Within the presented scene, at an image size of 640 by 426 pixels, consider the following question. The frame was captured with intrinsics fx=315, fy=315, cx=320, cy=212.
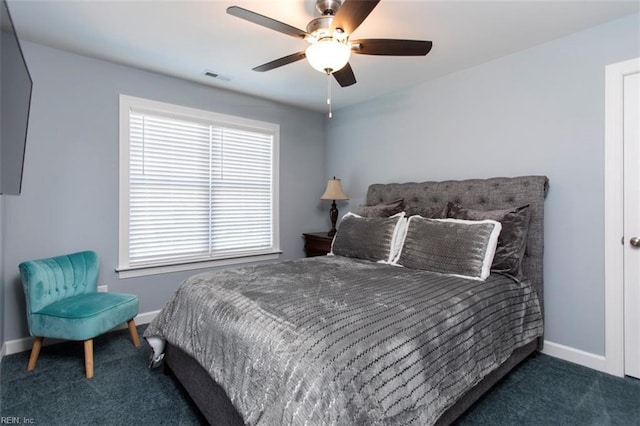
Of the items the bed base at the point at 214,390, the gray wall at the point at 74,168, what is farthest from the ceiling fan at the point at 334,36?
the gray wall at the point at 74,168

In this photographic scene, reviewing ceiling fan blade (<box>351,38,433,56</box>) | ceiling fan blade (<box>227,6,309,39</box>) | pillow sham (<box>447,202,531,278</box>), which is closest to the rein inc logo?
ceiling fan blade (<box>227,6,309,39</box>)

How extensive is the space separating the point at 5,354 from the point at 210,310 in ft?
6.57

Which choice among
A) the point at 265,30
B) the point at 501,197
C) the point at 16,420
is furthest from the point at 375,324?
the point at 265,30

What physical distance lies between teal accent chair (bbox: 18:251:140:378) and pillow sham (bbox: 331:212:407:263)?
1.78 metres

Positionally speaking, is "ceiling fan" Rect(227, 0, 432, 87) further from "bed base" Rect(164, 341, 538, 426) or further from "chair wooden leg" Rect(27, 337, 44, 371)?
"chair wooden leg" Rect(27, 337, 44, 371)

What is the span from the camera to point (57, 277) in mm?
2305

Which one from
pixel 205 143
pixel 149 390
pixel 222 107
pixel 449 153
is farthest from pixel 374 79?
pixel 149 390

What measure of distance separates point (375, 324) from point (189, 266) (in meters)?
2.57

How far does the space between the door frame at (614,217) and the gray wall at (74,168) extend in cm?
345

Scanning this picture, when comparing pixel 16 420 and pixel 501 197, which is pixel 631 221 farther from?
pixel 16 420

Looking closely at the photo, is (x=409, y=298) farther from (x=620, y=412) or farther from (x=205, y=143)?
(x=205, y=143)

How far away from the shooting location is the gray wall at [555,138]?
87.7 inches

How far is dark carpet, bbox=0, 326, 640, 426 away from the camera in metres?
1.70

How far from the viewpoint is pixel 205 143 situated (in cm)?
342
